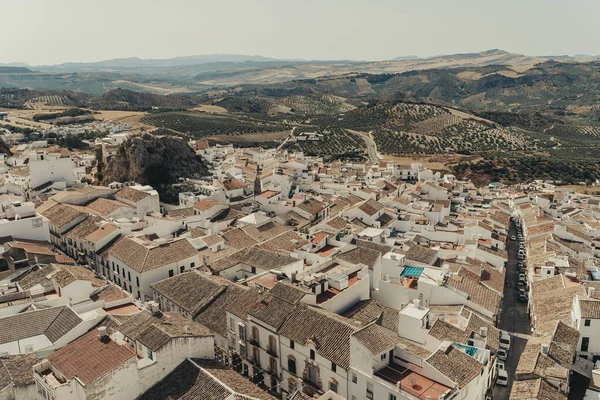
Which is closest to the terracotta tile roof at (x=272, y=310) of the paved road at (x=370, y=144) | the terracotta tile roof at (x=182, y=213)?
the terracotta tile roof at (x=182, y=213)

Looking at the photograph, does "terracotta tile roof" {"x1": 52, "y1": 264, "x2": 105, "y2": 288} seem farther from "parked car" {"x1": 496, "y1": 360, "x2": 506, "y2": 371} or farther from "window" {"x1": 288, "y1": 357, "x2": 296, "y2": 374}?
"parked car" {"x1": 496, "y1": 360, "x2": 506, "y2": 371}

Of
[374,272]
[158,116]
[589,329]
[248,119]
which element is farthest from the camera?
[248,119]

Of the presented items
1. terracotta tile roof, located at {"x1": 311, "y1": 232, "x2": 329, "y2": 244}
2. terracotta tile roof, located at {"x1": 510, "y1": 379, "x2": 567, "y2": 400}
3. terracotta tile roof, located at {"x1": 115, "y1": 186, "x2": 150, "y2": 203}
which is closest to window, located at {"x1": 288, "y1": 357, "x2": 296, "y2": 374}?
terracotta tile roof, located at {"x1": 510, "y1": 379, "x2": 567, "y2": 400}

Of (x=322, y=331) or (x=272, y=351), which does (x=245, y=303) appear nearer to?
(x=272, y=351)

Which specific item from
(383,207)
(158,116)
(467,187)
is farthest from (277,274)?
(158,116)

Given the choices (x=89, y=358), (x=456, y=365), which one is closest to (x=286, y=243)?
(x=456, y=365)

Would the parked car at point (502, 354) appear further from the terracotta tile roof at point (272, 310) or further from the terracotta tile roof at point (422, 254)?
the terracotta tile roof at point (272, 310)

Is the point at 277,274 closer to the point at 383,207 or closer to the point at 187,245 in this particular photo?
the point at 187,245
